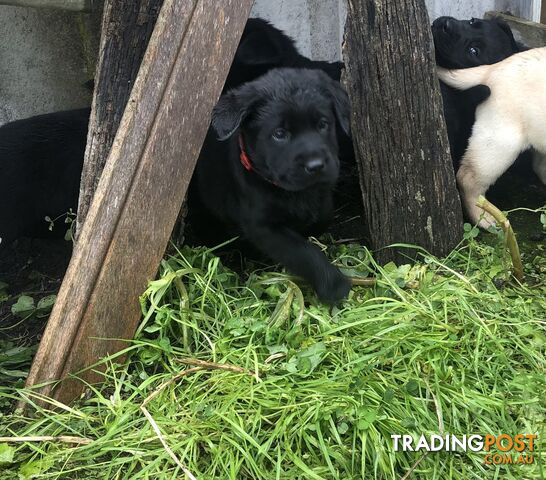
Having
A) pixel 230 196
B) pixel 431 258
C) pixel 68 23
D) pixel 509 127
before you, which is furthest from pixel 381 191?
pixel 68 23

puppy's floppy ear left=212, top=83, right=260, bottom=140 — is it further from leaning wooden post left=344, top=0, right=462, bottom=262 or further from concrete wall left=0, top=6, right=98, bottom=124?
concrete wall left=0, top=6, right=98, bottom=124

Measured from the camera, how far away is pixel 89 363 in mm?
2854

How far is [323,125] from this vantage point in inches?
123

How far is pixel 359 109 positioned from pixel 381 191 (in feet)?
1.28

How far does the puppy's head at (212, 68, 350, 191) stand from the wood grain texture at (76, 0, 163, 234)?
19.7 inches

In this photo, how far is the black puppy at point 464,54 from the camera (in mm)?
4121

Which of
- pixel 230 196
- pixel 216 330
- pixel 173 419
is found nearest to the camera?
pixel 173 419

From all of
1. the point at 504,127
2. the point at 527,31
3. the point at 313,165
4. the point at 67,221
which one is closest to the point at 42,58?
the point at 67,221

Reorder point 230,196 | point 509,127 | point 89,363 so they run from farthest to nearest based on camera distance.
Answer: point 509,127 → point 230,196 → point 89,363

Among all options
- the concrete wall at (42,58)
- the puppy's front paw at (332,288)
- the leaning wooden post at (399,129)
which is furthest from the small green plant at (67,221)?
the leaning wooden post at (399,129)

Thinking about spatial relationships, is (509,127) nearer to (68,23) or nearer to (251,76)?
(251,76)

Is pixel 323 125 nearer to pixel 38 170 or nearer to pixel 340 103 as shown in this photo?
pixel 340 103

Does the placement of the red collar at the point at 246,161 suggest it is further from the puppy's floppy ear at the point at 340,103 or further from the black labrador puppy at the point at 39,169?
the black labrador puppy at the point at 39,169

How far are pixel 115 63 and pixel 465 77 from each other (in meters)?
2.02
